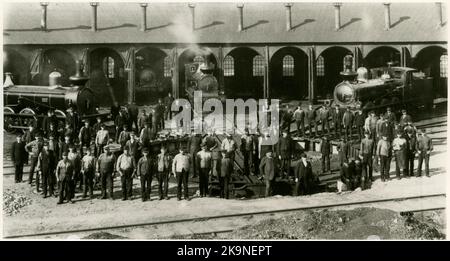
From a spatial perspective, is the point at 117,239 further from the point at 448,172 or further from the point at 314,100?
the point at 314,100

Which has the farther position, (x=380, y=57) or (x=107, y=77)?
(x=380, y=57)

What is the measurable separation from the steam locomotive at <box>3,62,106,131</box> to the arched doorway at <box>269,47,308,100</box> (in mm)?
12845

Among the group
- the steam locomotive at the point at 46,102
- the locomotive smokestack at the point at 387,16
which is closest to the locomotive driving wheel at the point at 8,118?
the steam locomotive at the point at 46,102

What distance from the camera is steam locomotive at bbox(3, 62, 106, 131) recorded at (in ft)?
64.2

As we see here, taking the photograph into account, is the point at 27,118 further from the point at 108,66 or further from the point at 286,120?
the point at 286,120

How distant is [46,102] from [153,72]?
8.69 meters

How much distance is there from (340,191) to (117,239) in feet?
21.0

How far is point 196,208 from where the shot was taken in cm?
1371

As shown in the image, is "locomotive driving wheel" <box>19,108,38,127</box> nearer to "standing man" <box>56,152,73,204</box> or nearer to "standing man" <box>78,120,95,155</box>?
"standing man" <box>78,120,95,155</box>

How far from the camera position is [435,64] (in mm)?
27312

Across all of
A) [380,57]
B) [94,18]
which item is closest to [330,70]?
[380,57]

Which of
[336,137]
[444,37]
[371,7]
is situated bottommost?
[336,137]
